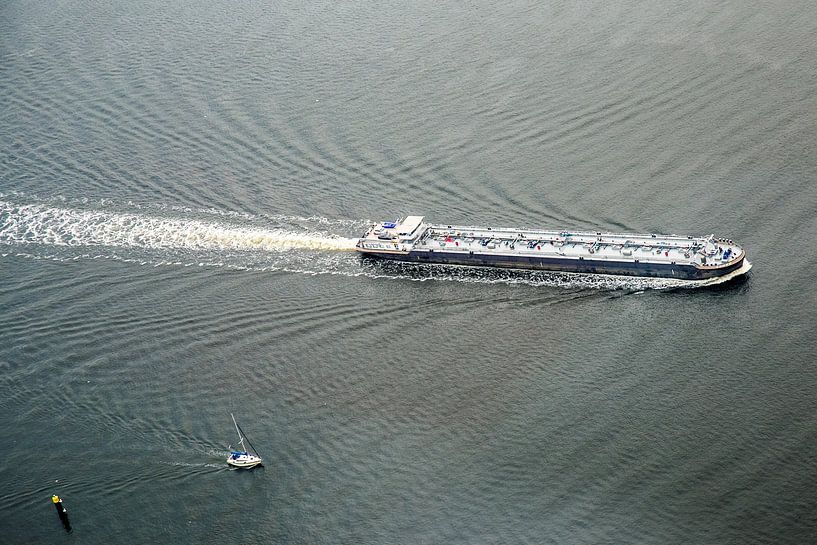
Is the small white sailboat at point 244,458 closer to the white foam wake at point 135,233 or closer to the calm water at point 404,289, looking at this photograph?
the calm water at point 404,289

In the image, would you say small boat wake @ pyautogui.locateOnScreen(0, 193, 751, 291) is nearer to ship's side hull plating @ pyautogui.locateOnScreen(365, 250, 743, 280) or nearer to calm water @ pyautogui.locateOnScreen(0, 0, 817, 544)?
calm water @ pyautogui.locateOnScreen(0, 0, 817, 544)

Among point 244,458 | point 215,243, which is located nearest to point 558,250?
point 215,243

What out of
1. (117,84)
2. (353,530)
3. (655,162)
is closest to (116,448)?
(353,530)

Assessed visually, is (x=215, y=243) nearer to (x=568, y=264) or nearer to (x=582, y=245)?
(x=568, y=264)

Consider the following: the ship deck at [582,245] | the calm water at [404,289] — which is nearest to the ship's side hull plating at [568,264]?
the ship deck at [582,245]

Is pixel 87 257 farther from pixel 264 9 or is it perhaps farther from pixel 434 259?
pixel 264 9

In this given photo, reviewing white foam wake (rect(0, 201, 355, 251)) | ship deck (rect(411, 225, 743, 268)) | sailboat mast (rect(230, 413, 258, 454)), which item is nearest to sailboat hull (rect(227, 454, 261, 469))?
sailboat mast (rect(230, 413, 258, 454))
